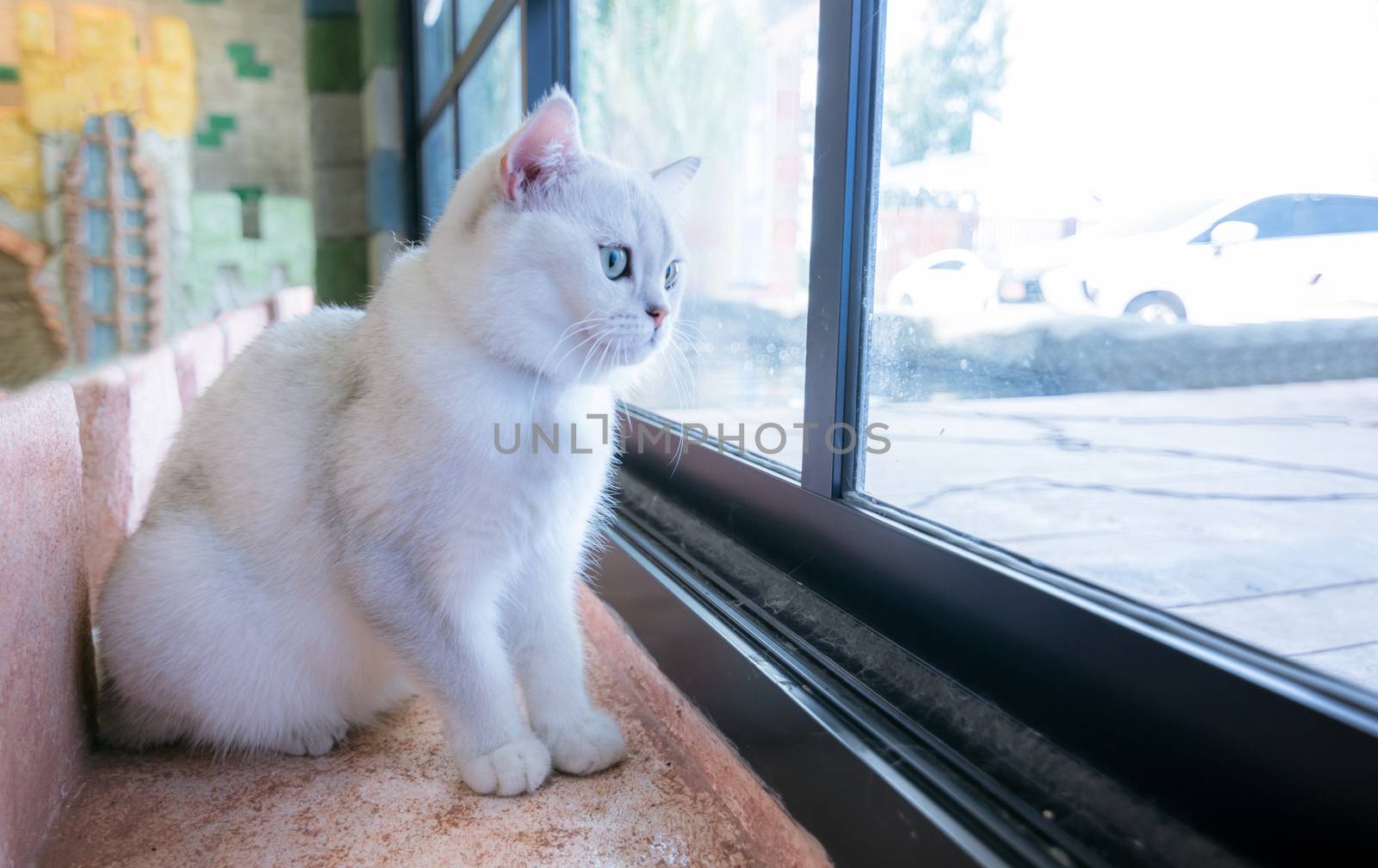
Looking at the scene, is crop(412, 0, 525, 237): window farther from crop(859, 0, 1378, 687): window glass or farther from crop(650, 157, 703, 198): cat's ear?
crop(859, 0, 1378, 687): window glass

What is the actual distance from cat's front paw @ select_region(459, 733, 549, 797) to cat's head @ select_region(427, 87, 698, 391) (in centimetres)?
35

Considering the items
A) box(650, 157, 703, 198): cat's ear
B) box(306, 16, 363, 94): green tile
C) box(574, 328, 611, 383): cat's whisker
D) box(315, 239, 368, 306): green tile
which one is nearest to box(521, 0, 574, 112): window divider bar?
box(650, 157, 703, 198): cat's ear

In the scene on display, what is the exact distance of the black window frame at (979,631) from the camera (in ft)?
1.34


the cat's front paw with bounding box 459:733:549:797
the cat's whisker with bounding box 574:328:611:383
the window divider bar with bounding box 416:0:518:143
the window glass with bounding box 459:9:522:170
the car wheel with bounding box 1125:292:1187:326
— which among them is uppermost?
the window divider bar with bounding box 416:0:518:143

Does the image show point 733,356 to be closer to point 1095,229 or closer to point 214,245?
point 1095,229

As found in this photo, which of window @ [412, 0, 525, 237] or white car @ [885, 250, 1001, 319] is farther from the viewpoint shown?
window @ [412, 0, 525, 237]

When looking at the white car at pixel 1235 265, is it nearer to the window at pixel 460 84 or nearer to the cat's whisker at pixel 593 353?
the cat's whisker at pixel 593 353

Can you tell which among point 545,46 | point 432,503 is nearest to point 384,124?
point 545,46

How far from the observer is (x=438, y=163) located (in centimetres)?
336

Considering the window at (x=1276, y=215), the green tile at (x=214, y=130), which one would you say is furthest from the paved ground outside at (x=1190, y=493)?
the green tile at (x=214, y=130)

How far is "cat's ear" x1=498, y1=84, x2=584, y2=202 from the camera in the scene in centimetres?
72

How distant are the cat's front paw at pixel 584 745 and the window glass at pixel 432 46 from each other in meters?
2.65

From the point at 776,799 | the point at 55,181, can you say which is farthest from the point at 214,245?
the point at 776,799

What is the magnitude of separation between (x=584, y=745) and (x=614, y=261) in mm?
463
